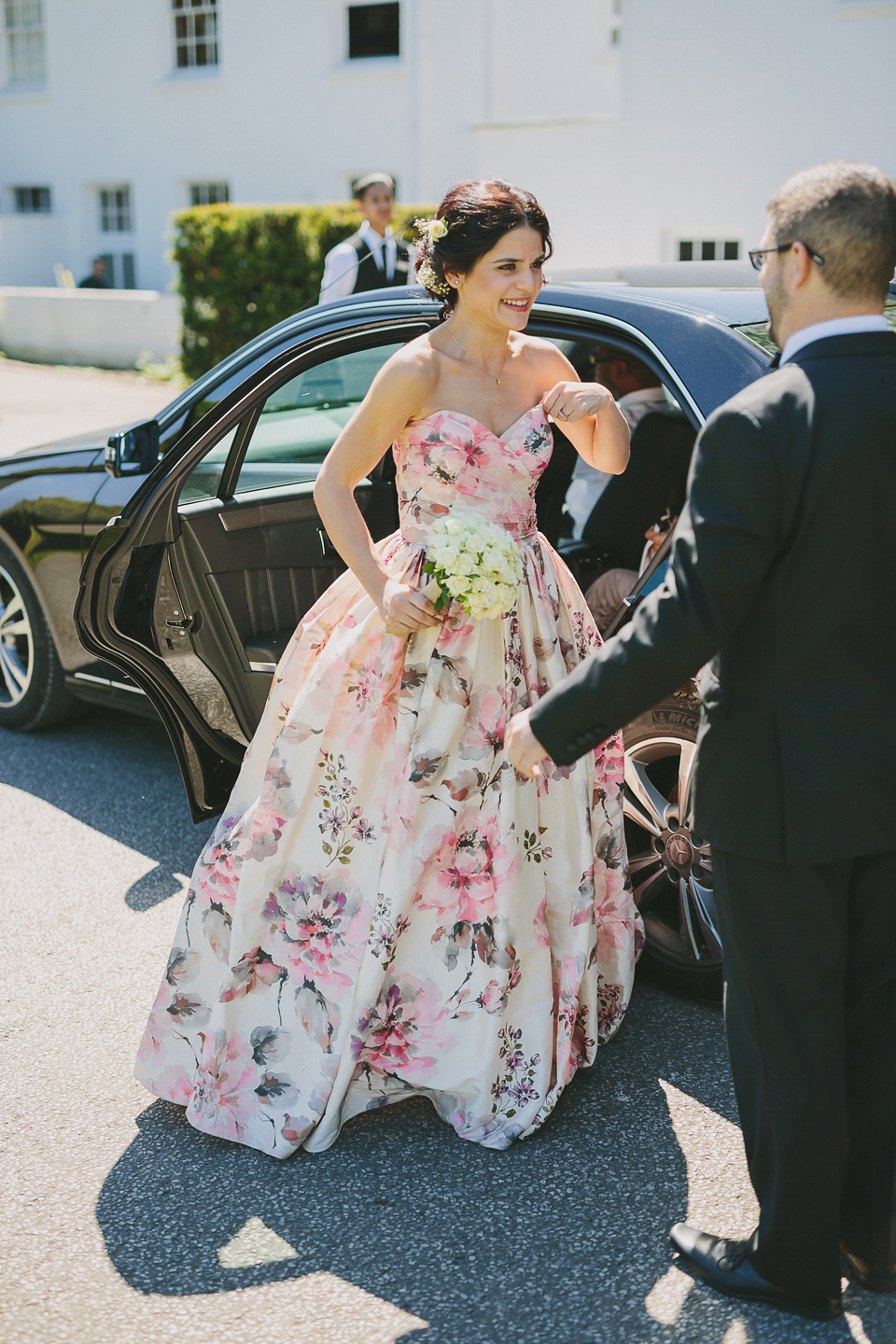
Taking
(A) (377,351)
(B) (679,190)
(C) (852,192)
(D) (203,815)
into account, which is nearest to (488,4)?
(B) (679,190)

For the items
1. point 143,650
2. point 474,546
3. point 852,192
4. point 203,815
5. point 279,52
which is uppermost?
point 279,52

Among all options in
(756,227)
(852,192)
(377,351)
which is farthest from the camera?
(756,227)

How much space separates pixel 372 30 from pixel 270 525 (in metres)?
14.3

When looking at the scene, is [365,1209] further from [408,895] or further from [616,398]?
[616,398]

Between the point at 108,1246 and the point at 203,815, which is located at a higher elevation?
the point at 203,815

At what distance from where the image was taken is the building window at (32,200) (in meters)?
20.7

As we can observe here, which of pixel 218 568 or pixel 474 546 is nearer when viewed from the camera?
pixel 474 546

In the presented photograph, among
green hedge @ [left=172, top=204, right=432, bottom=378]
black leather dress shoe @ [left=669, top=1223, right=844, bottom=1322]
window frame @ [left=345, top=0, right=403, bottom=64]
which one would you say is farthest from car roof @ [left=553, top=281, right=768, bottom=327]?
window frame @ [left=345, top=0, right=403, bottom=64]

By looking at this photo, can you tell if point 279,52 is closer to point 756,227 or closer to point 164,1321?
point 756,227

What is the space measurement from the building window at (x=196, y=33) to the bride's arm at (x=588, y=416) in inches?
673

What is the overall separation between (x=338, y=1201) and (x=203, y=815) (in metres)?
1.39

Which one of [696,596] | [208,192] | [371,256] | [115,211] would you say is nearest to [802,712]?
[696,596]

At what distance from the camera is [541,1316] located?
2.28 metres

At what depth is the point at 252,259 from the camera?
44.2 ft
